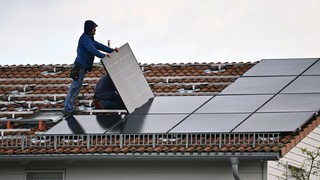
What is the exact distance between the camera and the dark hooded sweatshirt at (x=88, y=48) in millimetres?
37906

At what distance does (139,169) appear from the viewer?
3519cm

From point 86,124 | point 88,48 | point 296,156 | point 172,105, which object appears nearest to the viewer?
point 296,156

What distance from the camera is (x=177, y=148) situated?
34156 millimetres

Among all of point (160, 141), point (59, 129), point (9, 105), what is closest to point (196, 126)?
point (160, 141)

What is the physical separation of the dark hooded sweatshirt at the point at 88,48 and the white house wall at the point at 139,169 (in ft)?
11.1

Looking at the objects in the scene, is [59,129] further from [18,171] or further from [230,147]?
[230,147]

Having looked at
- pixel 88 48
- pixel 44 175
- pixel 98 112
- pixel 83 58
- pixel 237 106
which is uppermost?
pixel 88 48

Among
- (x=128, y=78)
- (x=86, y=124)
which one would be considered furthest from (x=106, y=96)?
(x=86, y=124)

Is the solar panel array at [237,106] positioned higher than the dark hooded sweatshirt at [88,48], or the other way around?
the dark hooded sweatshirt at [88,48]

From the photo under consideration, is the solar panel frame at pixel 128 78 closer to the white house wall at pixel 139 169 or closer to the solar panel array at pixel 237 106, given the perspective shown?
the solar panel array at pixel 237 106

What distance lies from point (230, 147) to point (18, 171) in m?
5.46

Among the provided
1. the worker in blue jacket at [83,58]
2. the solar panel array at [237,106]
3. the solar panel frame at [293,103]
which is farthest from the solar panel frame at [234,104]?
the worker in blue jacket at [83,58]

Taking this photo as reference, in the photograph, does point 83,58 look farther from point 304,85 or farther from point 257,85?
point 304,85

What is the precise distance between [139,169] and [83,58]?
14.6 feet
